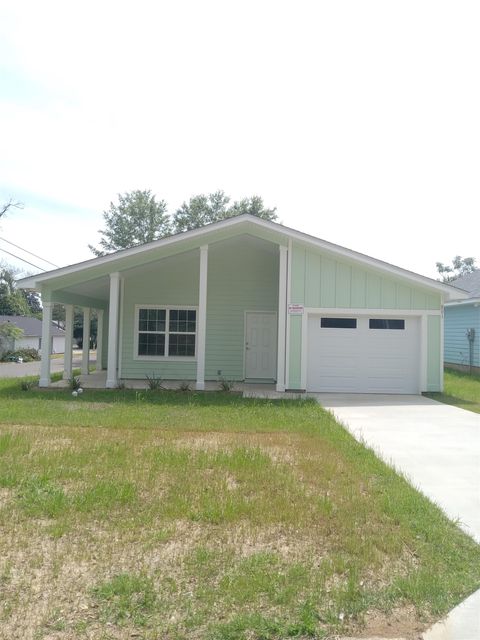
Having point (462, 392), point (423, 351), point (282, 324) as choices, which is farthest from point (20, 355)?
point (462, 392)

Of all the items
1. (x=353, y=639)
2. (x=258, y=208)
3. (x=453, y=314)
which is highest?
(x=258, y=208)

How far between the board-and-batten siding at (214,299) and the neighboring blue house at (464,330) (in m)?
8.19

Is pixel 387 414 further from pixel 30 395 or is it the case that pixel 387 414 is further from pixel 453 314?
pixel 453 314

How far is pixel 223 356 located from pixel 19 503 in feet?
36.7

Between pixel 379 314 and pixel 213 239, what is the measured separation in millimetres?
4661

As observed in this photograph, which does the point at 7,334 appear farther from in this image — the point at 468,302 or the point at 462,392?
the point at 462,392

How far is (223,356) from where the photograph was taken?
52.1 feet

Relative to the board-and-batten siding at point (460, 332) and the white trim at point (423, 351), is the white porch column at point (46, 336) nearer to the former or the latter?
the white trim at point (423, 351)

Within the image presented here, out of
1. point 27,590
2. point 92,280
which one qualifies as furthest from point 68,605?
point 92,280

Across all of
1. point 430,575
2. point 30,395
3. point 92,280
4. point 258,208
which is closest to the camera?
point 430,575

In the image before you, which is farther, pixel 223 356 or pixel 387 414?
pixel 223 356

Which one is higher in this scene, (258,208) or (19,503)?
(258,208)

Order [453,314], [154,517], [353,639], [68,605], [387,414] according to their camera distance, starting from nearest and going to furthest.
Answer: [353,639], [68,605], [154,517], [387,414], [453,314]

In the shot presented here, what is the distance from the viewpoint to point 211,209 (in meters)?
40.1
